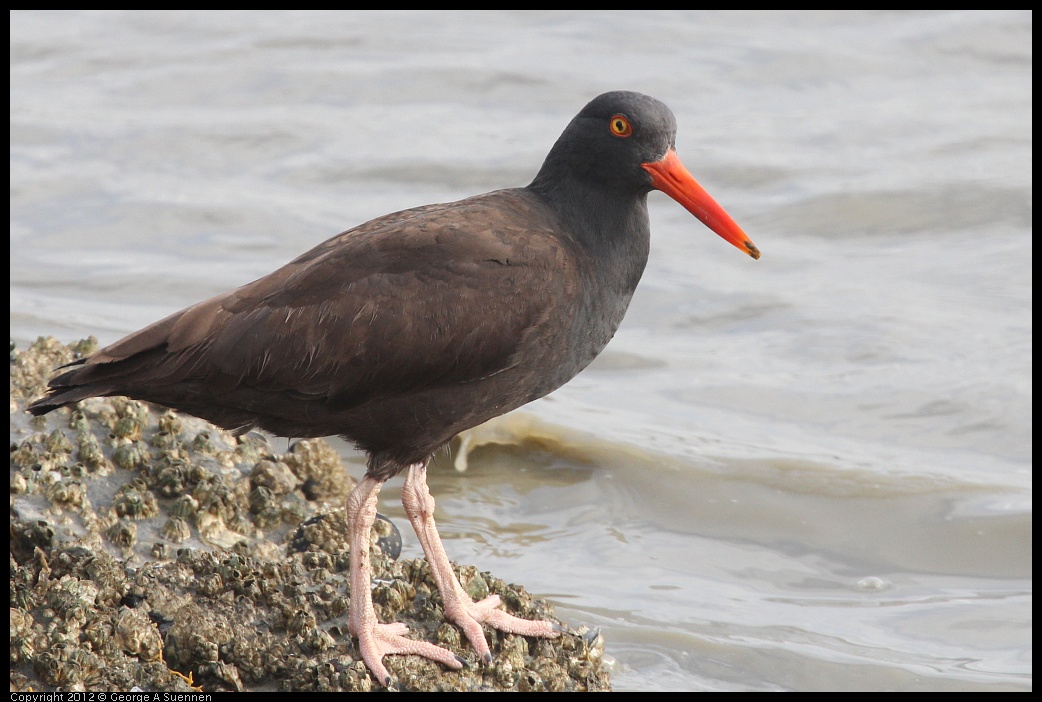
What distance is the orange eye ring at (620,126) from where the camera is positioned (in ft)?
17.5

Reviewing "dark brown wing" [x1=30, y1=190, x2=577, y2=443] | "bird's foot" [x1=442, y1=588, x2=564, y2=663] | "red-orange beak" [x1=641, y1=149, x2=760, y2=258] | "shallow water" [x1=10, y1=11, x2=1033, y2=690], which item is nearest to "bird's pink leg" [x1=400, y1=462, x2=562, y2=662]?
"bird's foot" [x1=442, y1=588, x2=564, y2=663]

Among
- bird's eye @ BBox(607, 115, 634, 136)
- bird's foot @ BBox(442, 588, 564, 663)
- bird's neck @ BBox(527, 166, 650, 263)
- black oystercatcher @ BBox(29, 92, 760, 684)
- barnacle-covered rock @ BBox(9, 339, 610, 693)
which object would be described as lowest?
bird's foot @ BBox(442, 588, 564, 663)

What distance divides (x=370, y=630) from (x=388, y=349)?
1.10 m

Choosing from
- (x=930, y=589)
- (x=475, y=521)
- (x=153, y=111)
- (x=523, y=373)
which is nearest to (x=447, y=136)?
(x=153, y=111)

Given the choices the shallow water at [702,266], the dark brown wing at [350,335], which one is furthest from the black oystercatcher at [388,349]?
the shallow water at [702,266]

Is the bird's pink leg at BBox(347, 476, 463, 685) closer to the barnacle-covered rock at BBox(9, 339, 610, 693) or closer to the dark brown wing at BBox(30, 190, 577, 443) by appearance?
the barnacle-covered rock at BBox(9, 339, 610, 693)

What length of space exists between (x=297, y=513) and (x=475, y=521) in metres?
1.73

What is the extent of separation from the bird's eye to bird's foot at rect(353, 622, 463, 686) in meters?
2.28

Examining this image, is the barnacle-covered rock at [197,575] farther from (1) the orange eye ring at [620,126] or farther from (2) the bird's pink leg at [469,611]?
(1) the orange eye ring at [620,126]

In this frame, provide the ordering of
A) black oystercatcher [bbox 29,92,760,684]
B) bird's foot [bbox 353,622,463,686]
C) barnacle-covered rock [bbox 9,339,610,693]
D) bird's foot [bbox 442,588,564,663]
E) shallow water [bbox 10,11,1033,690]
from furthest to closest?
shallow water [bbox 10,11,1033,690] < bird's foot [bbox 442,588,564,663] < black oystercatcher [bbox 29,92,760,684] < bird's foot [bbox 353,622,463,686] < barnacle-covered rock [bbox 9,339,610,693]

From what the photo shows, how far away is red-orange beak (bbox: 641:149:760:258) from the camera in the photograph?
5.36m

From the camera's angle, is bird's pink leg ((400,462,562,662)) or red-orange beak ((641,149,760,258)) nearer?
bird's pink leg ((400,462,562,662))

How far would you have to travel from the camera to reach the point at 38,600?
4766 millimetres

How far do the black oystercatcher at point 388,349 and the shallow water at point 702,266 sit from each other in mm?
1593
